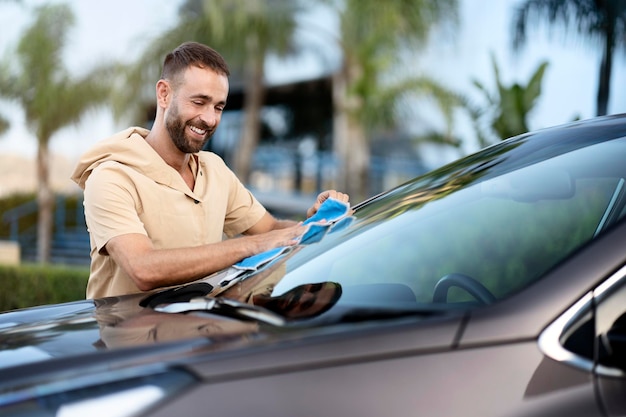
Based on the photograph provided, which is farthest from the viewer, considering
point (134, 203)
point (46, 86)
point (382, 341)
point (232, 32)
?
point (46, 86)

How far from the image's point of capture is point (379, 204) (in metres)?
2.57

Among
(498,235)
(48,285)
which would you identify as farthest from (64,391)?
(48,285)

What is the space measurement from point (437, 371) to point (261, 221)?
78.5 inches

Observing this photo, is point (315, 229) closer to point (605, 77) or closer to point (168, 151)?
point (168, 151)

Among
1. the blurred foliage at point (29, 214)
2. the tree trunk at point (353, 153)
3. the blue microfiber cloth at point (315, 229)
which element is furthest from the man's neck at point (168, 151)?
the blurred foliage at point (29, 214)

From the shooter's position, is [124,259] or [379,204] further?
[124,259]

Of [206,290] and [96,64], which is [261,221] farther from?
[96,64]

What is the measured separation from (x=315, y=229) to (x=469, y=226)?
0.46 m

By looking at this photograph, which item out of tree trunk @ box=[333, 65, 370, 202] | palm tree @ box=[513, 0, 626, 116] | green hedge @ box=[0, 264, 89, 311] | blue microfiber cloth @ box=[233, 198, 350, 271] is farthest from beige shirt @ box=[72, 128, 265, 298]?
tree trunk @ box=[333, 65, 370, 202]

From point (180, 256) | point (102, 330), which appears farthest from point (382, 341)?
point (180, 256)

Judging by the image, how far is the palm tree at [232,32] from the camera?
44.9ft

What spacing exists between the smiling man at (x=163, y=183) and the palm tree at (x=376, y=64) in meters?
9.08

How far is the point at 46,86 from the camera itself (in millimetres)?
17219

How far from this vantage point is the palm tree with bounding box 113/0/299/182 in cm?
1369
